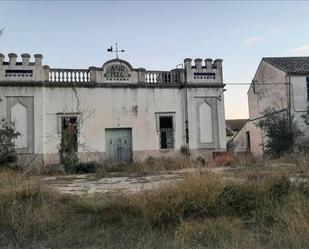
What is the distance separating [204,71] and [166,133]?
4317 millimetres

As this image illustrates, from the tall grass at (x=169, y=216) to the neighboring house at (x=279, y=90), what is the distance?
19460 mm

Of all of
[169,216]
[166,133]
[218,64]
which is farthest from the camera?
[218,64]

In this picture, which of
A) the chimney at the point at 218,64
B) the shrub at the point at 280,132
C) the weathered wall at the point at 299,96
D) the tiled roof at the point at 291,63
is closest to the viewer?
the chimney at the point at 218,64

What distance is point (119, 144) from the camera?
74.7 ft

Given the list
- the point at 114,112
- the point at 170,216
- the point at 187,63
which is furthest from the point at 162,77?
the point at 170,216

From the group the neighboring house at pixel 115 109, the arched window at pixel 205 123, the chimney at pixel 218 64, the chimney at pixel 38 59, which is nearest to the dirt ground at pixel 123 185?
the neighboring house at pixel 115 109

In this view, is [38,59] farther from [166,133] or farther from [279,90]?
[279,90]

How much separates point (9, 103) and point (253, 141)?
63.8ft

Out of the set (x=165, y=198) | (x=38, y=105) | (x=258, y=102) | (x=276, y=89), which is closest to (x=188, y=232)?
(x=165, y=198)

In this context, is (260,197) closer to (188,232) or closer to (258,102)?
(188,232)

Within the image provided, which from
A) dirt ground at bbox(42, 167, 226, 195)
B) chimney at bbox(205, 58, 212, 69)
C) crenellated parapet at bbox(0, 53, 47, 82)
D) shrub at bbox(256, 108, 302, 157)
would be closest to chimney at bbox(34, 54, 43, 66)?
crenellated parapet at bbox(0, 53, 47, 82)

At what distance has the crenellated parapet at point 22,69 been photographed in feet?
69.6

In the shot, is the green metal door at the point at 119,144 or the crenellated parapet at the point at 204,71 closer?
the green metal door at the point at 119,144

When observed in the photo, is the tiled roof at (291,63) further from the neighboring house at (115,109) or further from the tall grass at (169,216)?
the tall grass at (169,216)
